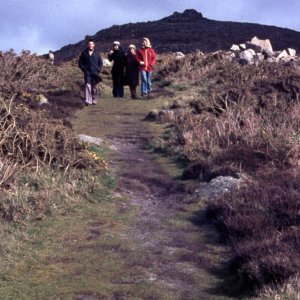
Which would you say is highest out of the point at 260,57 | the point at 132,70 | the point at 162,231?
the point at 260,57

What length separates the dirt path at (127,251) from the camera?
8961 mm

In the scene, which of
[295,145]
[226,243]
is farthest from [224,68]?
[226,243]

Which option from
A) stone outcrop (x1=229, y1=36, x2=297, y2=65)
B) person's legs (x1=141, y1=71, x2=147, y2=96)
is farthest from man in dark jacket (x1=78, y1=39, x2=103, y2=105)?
stone outcrop (x1=229, y1=36, x2=297, y2=65)

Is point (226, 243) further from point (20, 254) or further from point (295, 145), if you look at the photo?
point (295, 145)

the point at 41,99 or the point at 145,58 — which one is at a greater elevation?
the point at 145,58

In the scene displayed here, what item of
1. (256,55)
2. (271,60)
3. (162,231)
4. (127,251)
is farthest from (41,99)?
(127,251)

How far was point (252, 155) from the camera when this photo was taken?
14297 mm

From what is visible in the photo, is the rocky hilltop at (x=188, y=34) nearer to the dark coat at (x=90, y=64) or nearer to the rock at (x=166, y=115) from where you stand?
the dark coat at (x=90, y=64)

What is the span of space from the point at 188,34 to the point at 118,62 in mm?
24176

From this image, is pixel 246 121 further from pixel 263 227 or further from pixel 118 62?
pixel 118 62

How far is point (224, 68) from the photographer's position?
2864 centimetres

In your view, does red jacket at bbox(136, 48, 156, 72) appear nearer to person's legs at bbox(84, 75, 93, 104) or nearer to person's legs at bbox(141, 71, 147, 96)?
person's legs at bbox(141, 71, 147, 96)

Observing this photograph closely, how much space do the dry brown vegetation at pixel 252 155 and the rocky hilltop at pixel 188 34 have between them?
17515 mm

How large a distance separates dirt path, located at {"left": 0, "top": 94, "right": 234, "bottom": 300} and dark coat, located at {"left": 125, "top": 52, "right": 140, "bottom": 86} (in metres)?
10.2
